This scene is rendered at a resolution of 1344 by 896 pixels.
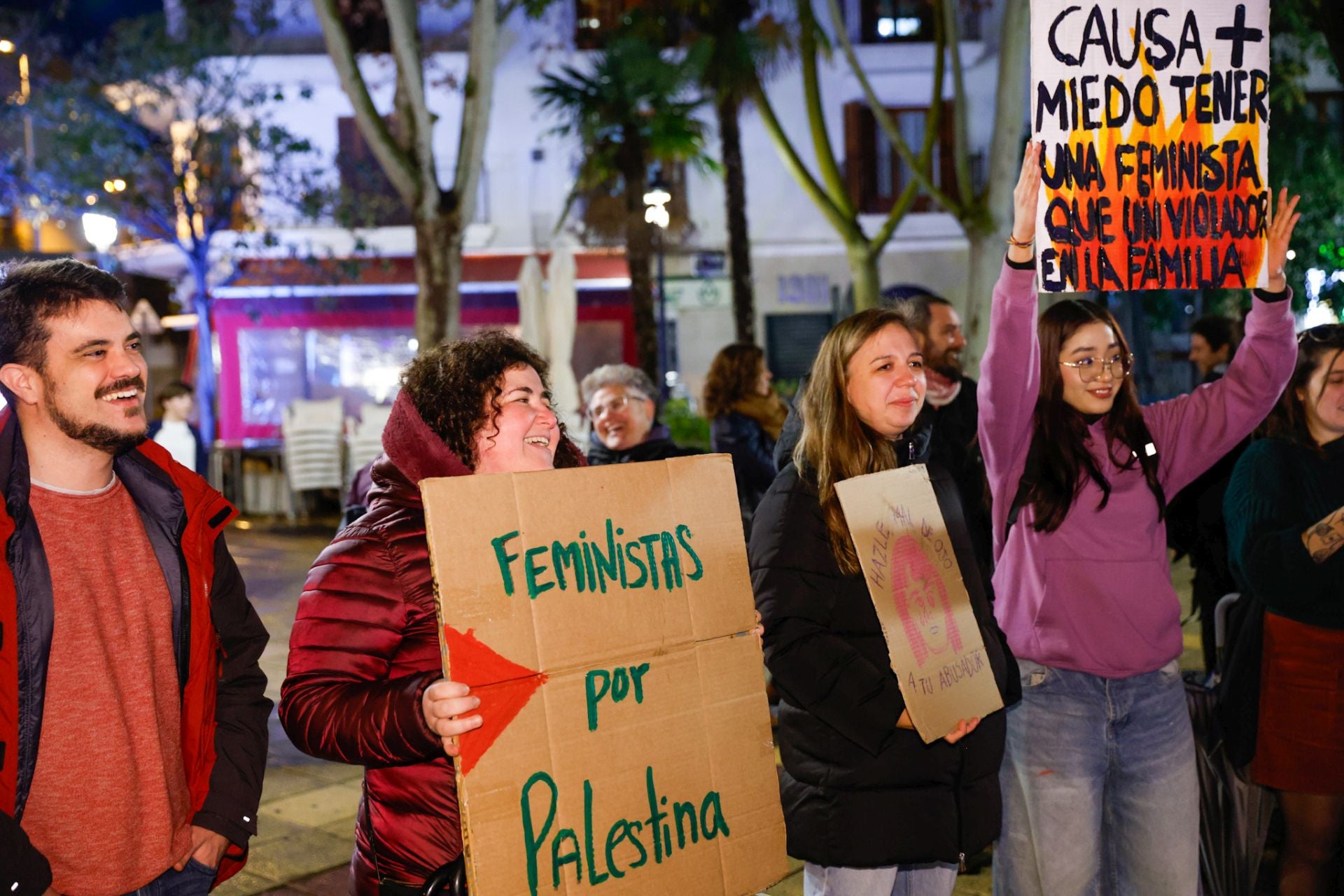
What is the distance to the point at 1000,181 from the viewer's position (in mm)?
11641

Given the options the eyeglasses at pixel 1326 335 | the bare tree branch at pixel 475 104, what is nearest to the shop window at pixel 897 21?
the bare tree branch at pixel 475 104

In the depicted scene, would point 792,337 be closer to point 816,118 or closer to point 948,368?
point 816,118

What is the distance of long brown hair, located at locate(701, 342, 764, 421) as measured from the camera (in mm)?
6562

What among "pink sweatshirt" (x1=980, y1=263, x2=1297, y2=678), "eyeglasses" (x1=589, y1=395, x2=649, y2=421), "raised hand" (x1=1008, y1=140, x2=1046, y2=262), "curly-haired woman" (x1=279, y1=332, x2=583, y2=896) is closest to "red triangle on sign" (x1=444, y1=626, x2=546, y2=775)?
"curly-haired woman" (x1=279, y1=332, x2=583, y2=896)

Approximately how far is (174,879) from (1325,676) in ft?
10.3

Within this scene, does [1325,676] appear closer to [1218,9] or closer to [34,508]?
[1218,9]

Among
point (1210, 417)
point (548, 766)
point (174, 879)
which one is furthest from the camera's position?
point (1210, 417)

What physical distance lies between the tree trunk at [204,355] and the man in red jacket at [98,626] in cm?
1877

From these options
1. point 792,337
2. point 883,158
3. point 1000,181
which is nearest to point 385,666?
point 1000,181

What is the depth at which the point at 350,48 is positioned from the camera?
10.2 meters

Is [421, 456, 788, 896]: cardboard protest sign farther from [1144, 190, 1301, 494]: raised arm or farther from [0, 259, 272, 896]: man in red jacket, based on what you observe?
[1144, 190, 1301, 494]: raised arm

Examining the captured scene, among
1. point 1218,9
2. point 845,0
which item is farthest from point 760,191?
point 1218,9

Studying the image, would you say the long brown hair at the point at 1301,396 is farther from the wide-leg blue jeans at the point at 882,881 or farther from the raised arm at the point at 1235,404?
the wide-leg blue jeans at the point at 882,881

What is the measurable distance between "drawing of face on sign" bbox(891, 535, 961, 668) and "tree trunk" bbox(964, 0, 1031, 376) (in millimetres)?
8182
